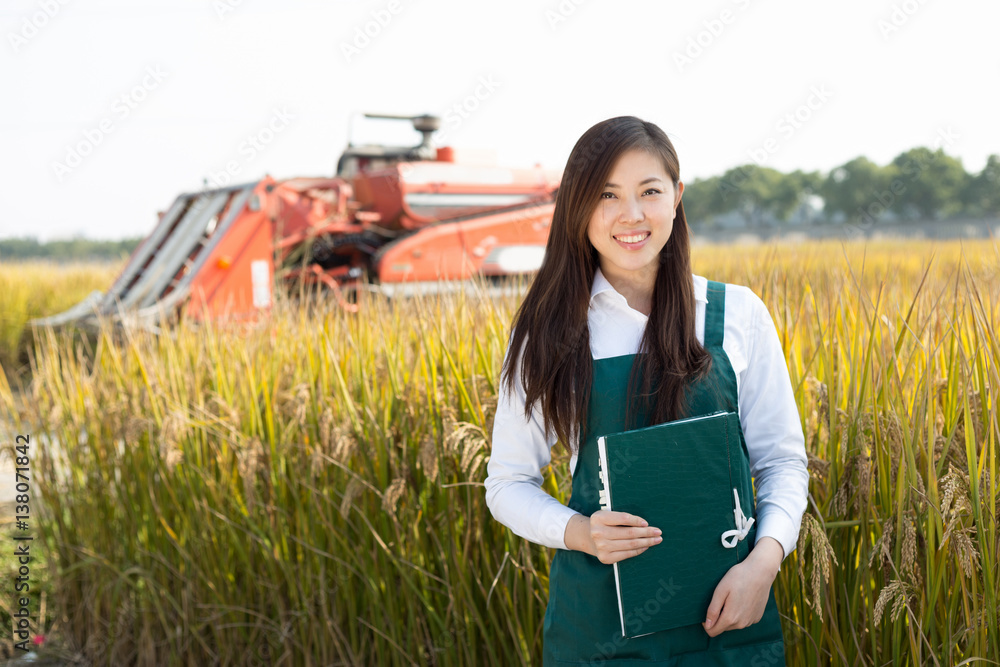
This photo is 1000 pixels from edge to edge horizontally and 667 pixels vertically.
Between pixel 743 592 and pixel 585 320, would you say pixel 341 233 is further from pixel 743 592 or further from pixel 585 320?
pixel 743 592

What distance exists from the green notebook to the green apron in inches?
2.1

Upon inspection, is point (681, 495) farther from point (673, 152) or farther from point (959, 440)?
point (959, 440)

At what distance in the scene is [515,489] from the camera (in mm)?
1260

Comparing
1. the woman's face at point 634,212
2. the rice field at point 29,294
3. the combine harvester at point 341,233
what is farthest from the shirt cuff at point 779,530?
the rice field at point 29,294

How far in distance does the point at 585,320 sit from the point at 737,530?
416 mm

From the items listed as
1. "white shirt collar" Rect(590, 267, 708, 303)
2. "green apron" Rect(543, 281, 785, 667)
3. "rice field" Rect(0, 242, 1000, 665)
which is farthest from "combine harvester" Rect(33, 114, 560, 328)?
"green apron" Rect(543, 281, 785, 667)

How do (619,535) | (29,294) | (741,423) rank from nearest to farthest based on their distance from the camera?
(619,535) < (741,423) < (29,294)

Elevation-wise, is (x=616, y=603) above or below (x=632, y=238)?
below

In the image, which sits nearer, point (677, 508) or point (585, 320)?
point (677, 508)

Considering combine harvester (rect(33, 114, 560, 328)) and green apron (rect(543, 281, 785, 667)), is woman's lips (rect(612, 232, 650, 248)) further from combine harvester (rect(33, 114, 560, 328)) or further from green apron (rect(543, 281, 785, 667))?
combine harvester (rect(33, 114, 560, 328))

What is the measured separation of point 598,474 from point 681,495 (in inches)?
6.0

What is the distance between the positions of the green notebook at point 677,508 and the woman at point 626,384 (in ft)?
0.13

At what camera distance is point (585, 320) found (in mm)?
1273

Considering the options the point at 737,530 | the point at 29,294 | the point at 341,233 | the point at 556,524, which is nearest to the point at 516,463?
the point at 556,524
